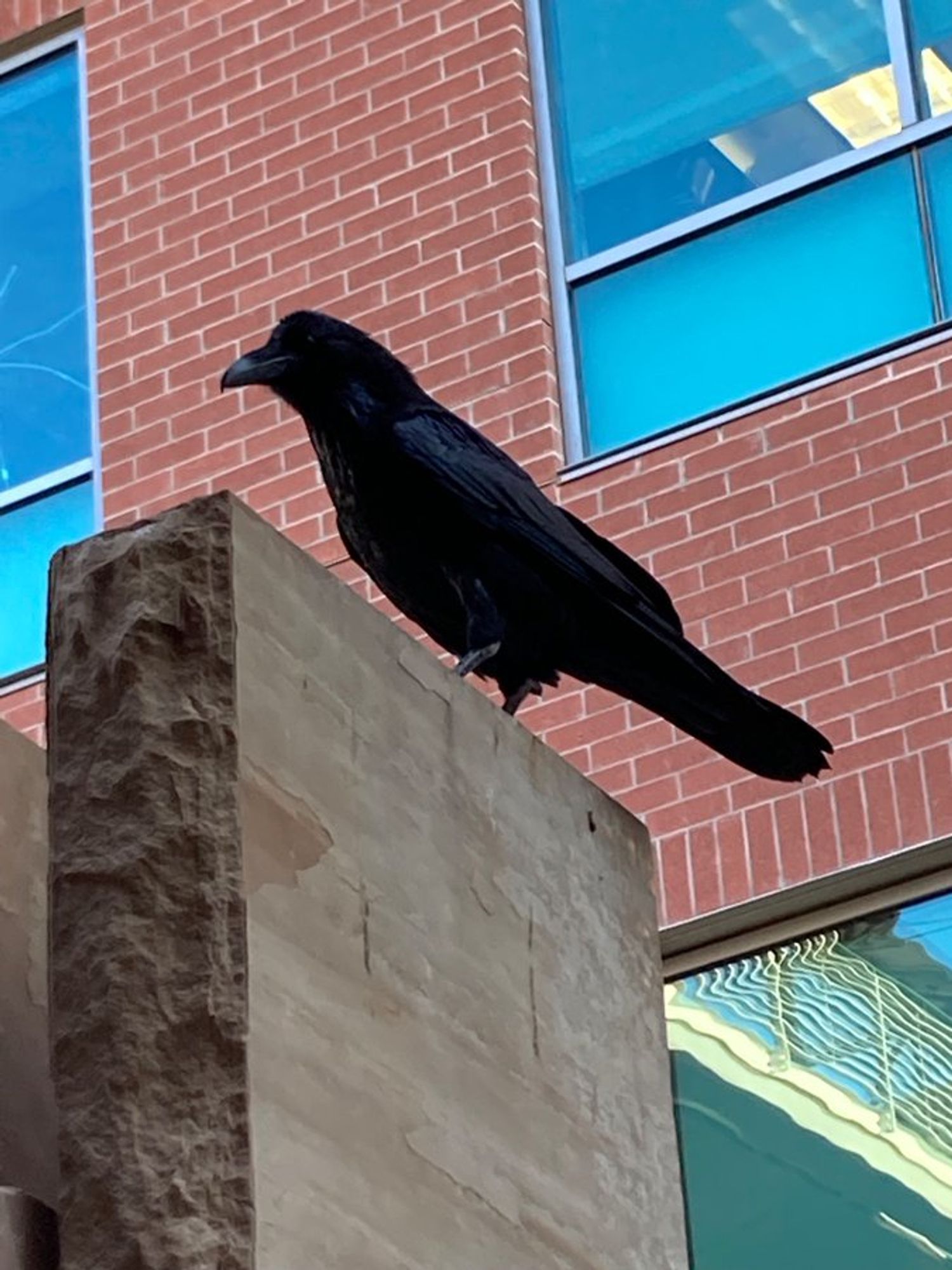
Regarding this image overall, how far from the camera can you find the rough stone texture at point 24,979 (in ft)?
15.4

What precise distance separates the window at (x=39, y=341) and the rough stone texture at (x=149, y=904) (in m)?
5.32

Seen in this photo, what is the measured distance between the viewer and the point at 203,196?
10133 millimetres

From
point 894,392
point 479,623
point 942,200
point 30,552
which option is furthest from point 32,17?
point 479,623

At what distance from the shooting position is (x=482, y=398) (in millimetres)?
9312

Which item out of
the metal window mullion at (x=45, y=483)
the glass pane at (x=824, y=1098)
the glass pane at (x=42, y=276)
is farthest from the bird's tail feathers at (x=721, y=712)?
the glass pane at (x=42, y=276)

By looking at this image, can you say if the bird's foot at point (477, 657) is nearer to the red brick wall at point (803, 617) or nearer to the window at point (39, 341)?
the red brick wall at point (803, 617)

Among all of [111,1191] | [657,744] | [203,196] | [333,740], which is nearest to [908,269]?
[657,744]

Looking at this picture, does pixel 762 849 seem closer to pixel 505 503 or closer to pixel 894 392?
pixel 894 392

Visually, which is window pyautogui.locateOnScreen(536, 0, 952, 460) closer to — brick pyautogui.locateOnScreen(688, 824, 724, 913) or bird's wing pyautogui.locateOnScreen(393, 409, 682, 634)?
brick pyautogui.locateOnScreen(688, 824, 724, 913)

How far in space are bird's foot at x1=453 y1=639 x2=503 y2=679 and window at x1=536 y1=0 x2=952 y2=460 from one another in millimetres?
3065

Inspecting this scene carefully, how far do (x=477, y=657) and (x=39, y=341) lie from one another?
4885 millimetres

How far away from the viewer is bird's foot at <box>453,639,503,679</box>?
5948 millimetres

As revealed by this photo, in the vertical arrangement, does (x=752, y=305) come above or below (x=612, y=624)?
above

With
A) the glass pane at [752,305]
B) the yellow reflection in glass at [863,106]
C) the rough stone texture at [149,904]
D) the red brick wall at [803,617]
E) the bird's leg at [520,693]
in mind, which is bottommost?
the rough stone texture at [149,904]
